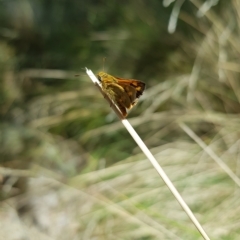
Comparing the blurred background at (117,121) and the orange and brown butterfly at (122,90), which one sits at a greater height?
the orange and brown butterfly at (122,90)

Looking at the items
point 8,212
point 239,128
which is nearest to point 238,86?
point 239,128

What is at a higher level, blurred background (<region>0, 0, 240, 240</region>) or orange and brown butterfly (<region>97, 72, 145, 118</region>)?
orange and brown butterfly (<region>97, 72, 145, 118</region>)

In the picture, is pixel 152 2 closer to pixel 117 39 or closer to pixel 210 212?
pixel 117 39

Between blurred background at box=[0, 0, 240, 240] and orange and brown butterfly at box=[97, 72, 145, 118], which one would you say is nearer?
orange and brown butterfly at box=[97, 72, 145, 118]

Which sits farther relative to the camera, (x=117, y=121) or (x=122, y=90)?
(x=117, y=121)

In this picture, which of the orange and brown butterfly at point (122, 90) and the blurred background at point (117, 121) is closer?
the orange and brown butterfly at point (122, 90)
